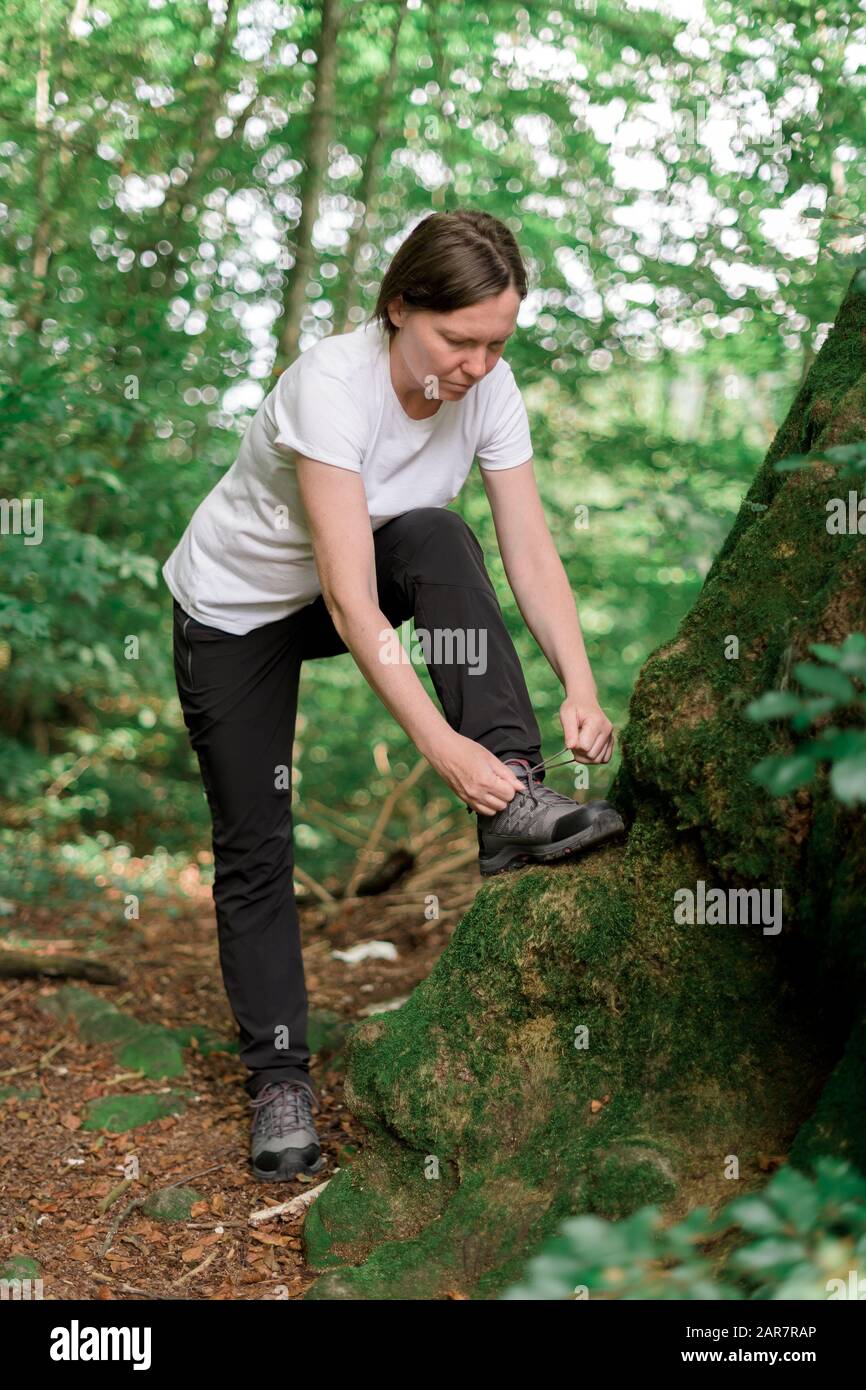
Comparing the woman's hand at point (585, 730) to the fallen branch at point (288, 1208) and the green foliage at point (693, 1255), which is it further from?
the green foliage at point (693, 1255)

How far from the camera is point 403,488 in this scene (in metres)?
2.88

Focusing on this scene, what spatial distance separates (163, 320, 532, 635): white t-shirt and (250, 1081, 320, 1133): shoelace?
129cm

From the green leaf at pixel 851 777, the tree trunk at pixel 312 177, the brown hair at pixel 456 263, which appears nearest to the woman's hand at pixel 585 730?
the brown hair at pixel 456 263

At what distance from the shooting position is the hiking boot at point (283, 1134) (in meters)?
2.99

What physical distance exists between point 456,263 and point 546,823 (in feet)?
4.26

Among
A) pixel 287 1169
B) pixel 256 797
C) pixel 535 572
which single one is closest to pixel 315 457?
pixel 535 572

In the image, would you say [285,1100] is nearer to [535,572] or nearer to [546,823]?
[546,823]

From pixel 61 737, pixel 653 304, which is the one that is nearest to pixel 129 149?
pixel 653 304

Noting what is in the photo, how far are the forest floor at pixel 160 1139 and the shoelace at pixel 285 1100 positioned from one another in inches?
5.8

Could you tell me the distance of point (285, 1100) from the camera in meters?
3.10

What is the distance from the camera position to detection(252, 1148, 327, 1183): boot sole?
2.98 metres

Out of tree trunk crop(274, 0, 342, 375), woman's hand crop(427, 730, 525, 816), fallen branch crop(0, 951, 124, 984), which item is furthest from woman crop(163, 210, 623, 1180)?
tree trunk crop(274, 0, 342, 375)

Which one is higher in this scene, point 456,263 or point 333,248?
point 333,248
